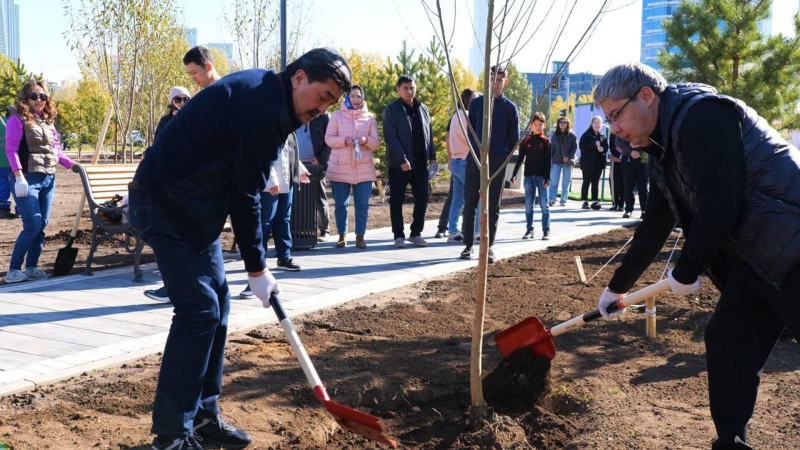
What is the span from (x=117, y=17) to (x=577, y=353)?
504 inches

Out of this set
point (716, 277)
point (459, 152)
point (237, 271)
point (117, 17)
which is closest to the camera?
point (716, 277)

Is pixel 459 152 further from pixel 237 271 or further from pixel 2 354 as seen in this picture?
pixel 2 354

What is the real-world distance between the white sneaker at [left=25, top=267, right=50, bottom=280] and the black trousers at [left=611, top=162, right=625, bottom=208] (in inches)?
444

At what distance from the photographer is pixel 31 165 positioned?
7660mm

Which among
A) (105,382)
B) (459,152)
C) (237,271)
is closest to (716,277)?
(105,382)

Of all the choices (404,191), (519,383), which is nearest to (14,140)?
(404,191)

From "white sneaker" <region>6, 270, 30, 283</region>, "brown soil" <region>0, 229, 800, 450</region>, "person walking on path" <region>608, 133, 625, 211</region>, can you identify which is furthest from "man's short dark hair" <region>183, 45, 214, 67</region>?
"person walking on path" <region>608, 133, 625, 211</region>

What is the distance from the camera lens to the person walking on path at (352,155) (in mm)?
9562

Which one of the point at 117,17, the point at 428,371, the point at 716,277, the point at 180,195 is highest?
the point at 117,17

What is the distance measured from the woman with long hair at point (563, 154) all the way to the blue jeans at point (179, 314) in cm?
1415

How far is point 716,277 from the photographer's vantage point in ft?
10.5

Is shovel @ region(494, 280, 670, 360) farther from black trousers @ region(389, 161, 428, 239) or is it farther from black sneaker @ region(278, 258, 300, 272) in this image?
black trousers @ region(389, 161, 428, 239)

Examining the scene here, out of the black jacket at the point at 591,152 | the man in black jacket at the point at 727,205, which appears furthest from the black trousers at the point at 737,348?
the black jacket at the point at 591,152

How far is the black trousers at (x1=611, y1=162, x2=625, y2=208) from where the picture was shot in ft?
51.5
